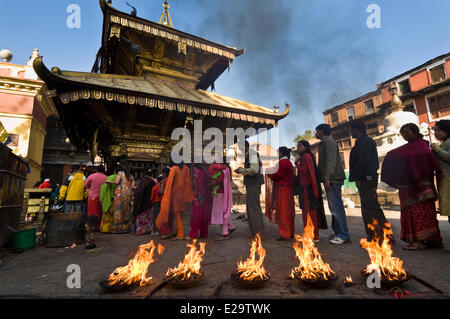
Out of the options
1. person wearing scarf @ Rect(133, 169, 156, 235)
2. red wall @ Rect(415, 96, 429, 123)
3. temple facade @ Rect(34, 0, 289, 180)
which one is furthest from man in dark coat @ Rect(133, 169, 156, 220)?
red wall @ Rect(415, 96, 429, 123)

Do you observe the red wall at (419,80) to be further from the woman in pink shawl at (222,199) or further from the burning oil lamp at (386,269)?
the burning oil lamp at (386,269)

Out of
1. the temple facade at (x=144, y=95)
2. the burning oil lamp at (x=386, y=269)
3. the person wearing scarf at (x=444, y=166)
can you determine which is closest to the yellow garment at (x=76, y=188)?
the temple facade at (x=144, y=95)

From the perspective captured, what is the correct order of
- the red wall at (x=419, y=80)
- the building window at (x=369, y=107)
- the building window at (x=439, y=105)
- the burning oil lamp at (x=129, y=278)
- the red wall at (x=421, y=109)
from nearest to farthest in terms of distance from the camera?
the burning oil lamp at (x=129, y=278) < the building window at (x=439, y=105) < the red wall at (x=421, y=109) < the red wall at (x=419, y=80) < the building window at (x=369, y=107)

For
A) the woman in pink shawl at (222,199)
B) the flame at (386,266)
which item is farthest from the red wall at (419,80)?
the flame at (386,266)

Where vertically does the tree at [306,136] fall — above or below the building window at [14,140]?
above

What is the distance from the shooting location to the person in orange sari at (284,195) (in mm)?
4332

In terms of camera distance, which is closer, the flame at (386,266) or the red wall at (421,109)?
the flame at (386,266)

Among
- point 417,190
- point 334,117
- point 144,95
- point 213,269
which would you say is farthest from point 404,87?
point 213,269

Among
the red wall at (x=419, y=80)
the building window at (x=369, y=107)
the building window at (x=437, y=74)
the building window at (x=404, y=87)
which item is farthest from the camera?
the building window at (x=369, y=107)

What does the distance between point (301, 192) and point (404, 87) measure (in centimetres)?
3039

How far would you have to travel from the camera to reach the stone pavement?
6.52 feet

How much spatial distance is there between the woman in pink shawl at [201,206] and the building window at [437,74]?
95.0 ft

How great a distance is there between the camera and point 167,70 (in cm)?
859

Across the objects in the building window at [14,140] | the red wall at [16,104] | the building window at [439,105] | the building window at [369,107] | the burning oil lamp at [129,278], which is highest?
the building window at [369,107]
